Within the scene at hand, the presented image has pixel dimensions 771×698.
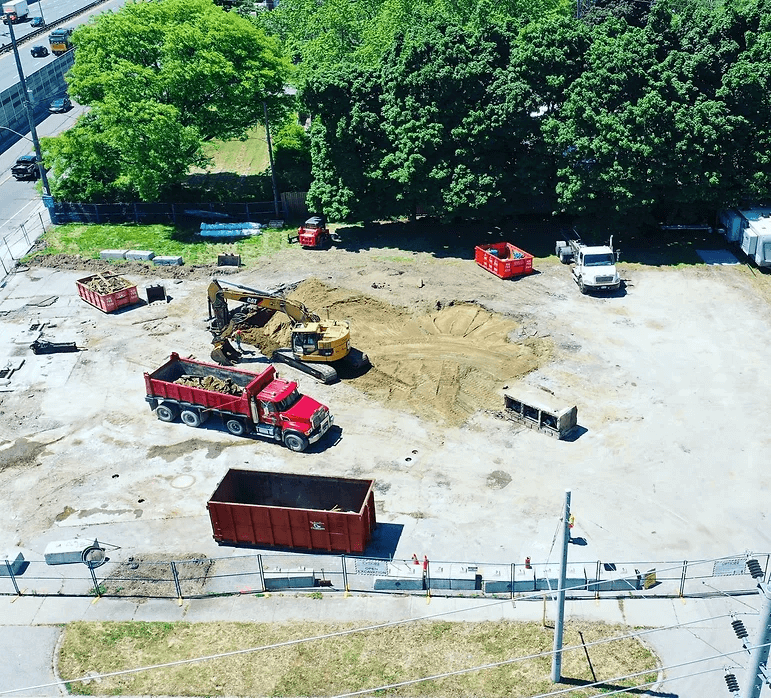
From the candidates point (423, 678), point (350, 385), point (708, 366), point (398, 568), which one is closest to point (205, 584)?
point (398, 568)

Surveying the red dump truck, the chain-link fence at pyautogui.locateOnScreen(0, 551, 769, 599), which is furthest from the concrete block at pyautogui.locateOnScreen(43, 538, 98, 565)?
the red dump truck

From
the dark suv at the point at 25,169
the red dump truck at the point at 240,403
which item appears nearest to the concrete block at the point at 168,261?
the red dump truck at the point at 240,403

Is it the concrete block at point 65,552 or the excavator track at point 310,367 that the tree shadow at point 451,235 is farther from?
the concrete block at point 65,552

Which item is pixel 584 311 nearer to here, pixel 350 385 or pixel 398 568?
pixel 350 385

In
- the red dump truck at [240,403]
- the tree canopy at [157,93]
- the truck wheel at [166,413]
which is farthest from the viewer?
the tree canopy at [157,93]

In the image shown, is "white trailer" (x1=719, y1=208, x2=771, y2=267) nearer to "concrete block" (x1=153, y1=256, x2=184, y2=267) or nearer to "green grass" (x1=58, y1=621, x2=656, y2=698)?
"green grass" (x1=58, y1=621, x2=656, y2=698)

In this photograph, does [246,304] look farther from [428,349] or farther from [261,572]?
[261,572]

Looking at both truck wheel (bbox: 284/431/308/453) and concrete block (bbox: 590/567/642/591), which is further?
truck wheel (bbox: 284/431/308/453)

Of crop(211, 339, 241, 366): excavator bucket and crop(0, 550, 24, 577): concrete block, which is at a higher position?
crop(211, 339, 241, 366): excavator bucket
